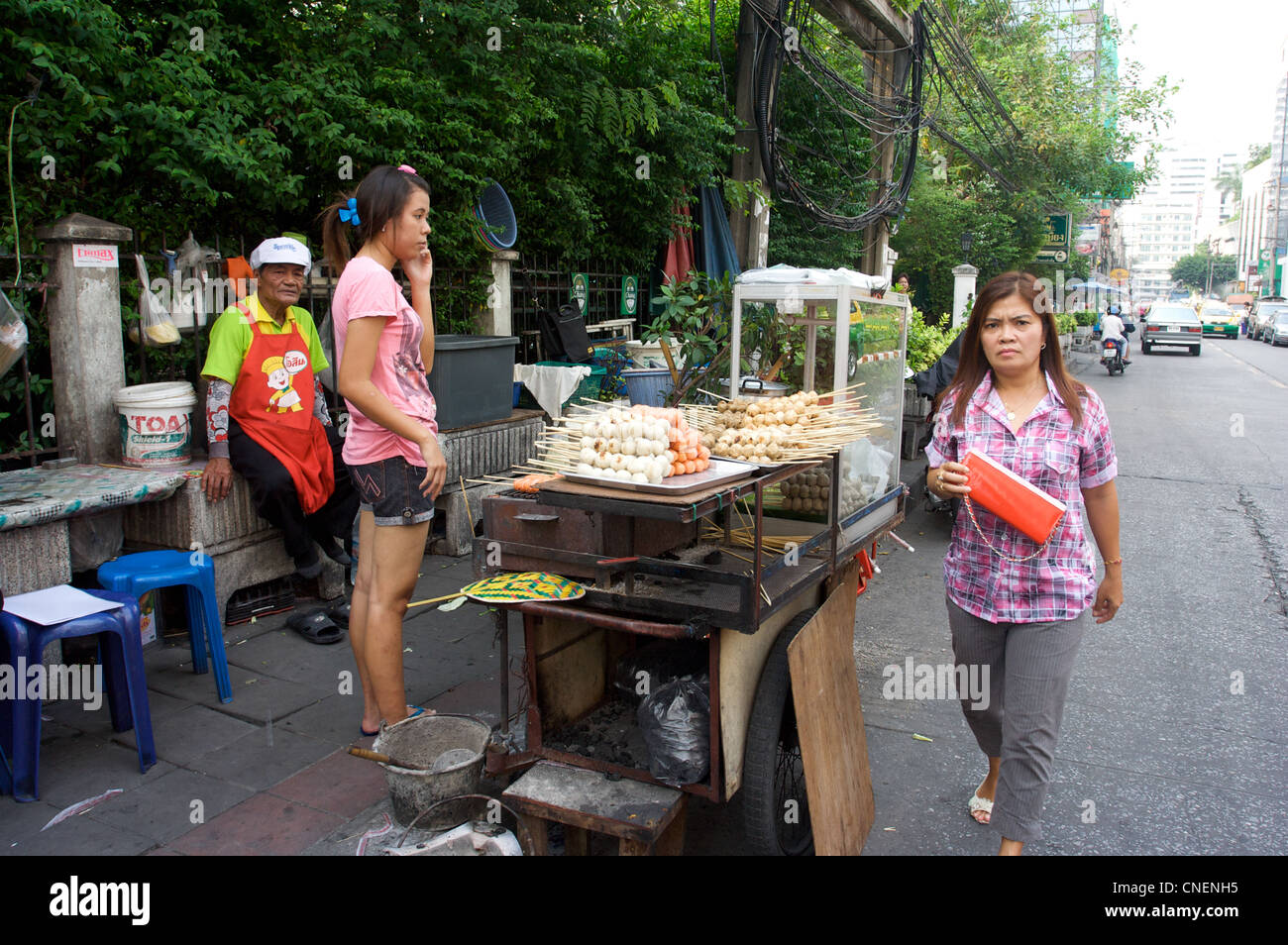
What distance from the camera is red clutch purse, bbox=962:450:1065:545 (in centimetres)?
263

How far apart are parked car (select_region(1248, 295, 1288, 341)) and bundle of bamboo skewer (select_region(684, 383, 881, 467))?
43074 mm

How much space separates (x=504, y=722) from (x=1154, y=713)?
10.4ft

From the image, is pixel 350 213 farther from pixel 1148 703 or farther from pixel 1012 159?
pixel 1012 159

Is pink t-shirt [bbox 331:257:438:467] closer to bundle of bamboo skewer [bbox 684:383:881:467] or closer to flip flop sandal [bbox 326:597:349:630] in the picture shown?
bundle of bamboo skewer [bbox 684:383:881:467]

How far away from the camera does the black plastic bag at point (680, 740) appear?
2602 millimetres

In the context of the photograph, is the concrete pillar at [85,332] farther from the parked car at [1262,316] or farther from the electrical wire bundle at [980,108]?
the parked car at [1262,316]

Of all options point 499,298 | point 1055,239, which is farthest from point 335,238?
point 1055,239

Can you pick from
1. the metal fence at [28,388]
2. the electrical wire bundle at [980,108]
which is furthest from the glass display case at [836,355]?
the electrical wire bundle at [980,108]

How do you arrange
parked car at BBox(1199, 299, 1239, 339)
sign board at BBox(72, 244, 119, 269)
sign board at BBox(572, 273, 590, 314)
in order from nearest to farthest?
1. sign board at BBox(72, 244, 119, 269)
2. sign board at BBox(572, 273, 590, 314)
3. parked car at BBox(1199, 299, 1239, 339)

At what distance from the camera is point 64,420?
4445mm

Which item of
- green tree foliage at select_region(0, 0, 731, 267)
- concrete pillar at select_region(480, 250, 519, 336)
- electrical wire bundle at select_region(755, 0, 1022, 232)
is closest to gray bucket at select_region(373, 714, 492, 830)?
green tree foliage at select_region(0, 0, 731, 267)

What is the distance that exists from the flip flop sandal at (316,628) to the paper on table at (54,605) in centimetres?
136

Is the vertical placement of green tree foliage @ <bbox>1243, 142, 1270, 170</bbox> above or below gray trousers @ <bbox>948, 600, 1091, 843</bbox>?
above

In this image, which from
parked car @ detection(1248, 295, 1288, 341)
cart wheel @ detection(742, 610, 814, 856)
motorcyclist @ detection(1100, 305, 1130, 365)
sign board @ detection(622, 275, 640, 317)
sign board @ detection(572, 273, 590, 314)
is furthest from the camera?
parked car @ detection(1248, 295, 1288, 341)
